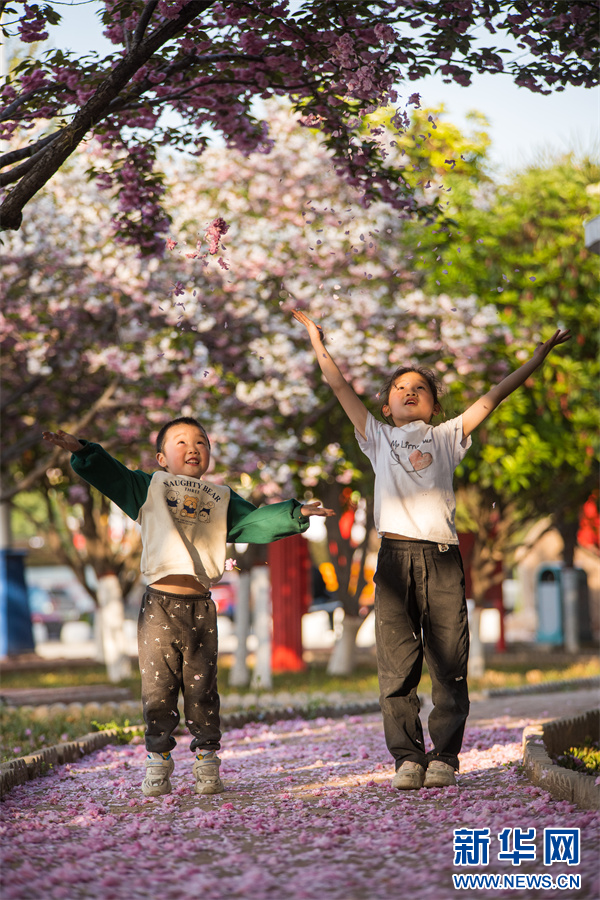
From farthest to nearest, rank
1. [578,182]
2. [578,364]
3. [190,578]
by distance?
[578,182] < [578,364] < [190,578]

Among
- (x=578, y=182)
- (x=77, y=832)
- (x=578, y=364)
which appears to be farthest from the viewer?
(x=578, y=182)

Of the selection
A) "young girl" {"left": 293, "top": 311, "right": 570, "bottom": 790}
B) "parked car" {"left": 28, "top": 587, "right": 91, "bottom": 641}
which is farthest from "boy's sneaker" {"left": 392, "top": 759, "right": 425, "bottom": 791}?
"parked car" {"left": 28, "top": 587, "right": 91, "bottom": 641}

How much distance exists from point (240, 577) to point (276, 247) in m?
4.25

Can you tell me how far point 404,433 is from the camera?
459 cm

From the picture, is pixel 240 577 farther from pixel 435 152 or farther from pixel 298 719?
pixel 435 152

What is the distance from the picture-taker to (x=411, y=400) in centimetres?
464

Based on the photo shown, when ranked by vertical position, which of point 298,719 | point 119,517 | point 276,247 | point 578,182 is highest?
point 578,182

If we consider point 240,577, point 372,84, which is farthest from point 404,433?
point 240,577

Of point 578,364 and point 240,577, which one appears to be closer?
point 240,577

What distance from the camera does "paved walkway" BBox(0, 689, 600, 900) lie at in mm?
2859

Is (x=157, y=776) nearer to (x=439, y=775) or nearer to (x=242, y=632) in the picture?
(x=439, y=775)

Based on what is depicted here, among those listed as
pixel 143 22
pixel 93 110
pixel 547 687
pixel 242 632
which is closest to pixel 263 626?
pixel 242 632

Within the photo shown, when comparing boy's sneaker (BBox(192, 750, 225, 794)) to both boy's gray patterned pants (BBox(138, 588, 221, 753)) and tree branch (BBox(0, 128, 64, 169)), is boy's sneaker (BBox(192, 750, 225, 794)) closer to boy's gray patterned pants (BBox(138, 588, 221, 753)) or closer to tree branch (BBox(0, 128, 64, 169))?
boy's gray patterned pants (BBox(138, 588, 221, 753))

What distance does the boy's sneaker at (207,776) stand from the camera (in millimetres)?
4309
